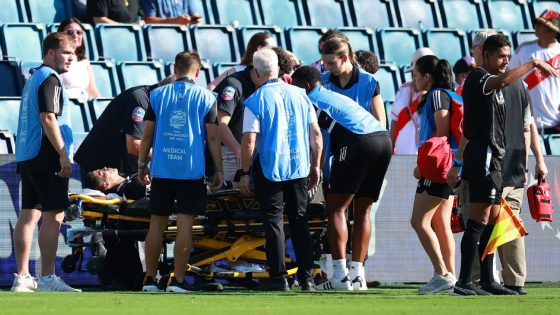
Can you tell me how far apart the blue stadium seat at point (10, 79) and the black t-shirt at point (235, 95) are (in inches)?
125

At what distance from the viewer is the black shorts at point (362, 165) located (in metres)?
10.8

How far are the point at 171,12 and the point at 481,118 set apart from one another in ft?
24.1

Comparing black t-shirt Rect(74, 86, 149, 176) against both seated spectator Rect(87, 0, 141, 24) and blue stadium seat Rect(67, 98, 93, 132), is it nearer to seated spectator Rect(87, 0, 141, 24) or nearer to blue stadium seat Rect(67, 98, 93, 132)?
blue stadium seat Rect(67, 98, 93, 132)

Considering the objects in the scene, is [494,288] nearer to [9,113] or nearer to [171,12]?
[9,113]

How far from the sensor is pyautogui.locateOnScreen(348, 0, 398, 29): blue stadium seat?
1758 cm

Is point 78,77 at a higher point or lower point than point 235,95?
higher

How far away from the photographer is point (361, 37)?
1666cm

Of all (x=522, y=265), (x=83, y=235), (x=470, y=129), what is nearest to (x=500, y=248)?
(x=522, y=265)

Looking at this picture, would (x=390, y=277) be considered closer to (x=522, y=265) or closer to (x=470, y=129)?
(x=522, y=265)

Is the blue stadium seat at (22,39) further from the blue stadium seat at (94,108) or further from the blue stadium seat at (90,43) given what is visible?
the blue stadium seat at (94,108)

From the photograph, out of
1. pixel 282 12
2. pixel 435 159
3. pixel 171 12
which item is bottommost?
pixel 435 159

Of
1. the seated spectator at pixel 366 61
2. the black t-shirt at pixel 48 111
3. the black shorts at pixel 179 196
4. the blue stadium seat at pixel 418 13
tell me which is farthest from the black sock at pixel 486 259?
the blue stadium seat at pixel 418 13

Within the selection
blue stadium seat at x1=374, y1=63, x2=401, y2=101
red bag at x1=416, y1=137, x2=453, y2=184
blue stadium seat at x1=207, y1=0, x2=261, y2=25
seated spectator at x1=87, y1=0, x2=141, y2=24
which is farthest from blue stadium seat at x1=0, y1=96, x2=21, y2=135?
red bag at x1=416, y1=137, x2=453, y2=184

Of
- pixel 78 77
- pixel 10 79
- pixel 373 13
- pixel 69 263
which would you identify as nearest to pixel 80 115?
pixel 78 77
